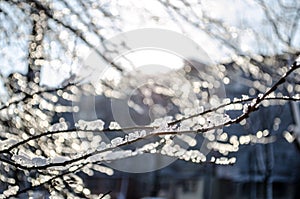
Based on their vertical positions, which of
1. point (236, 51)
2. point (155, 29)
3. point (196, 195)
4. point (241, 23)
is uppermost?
point (241, 23)

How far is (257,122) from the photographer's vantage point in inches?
271

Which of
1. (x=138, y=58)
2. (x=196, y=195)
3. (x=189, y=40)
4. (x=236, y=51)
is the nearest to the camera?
(x=138, y=58)

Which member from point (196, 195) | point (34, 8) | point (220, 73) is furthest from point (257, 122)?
point (34, 8)

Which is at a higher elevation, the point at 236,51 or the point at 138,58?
the point at 236,51

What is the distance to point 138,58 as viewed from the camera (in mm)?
2230

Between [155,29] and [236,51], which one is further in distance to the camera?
[236,51]

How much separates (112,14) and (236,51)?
49.0 inches

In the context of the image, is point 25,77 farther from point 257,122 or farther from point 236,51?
point 257,122

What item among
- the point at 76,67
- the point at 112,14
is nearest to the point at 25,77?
the point at 76,67

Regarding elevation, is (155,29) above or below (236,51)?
below

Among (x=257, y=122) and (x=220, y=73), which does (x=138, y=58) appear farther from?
(x=257, y=122)

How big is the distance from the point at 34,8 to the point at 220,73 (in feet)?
5.42

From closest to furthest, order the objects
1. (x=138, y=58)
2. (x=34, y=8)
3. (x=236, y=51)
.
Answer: (x=34, y=8)
(x=138, y=58)
(x=236, y=51)

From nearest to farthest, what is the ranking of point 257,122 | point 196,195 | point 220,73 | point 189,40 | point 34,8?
point 34,8
point 189,40
point 220,73
point 257,122
point 196,195
